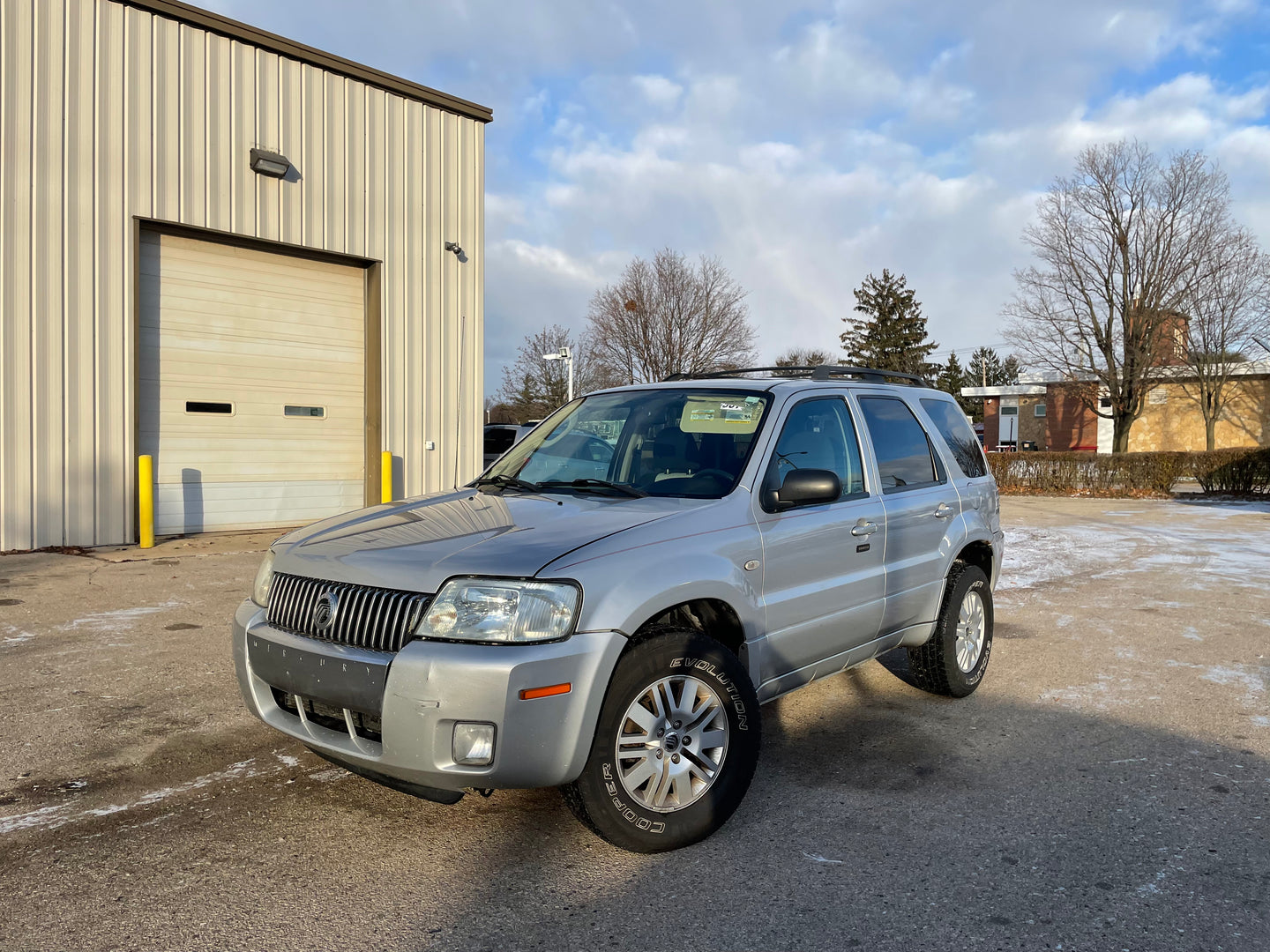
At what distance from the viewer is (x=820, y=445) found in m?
4.54

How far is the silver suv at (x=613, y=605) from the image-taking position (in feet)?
9.93

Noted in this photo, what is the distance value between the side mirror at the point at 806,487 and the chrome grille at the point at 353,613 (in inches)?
63.0

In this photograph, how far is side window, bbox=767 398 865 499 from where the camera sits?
167 inches

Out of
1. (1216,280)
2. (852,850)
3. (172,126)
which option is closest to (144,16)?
(172,126)

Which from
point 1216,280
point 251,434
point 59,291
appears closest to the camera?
point 59,291

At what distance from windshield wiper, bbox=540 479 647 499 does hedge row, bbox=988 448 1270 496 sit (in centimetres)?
2145

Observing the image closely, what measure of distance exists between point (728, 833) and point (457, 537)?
1541mm

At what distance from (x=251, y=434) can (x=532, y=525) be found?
10.9 metres

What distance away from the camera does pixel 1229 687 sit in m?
5.76

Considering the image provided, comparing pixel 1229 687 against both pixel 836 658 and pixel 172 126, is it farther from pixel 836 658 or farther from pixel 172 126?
pixel 172 126

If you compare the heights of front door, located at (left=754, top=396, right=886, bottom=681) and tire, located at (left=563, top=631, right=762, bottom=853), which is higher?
front door, located at (left=754, top=396, right=886, bottom=681)

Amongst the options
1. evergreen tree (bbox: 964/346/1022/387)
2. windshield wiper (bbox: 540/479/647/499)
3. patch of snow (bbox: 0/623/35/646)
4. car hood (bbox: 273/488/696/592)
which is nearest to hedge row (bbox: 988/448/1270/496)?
windshield wiper (bbox: 540/479/647/499)

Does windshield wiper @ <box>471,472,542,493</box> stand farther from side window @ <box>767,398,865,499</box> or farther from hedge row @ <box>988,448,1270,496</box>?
hedge row @ <box>988,448,1270,496</box>

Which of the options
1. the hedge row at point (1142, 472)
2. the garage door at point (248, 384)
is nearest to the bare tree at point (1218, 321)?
the hedge row at point (1142, 472)
